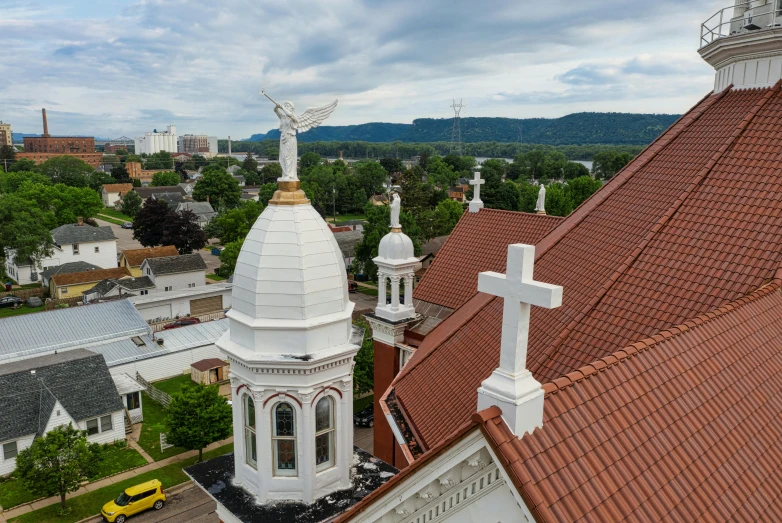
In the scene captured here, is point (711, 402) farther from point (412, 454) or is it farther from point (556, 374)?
point (412, 454)

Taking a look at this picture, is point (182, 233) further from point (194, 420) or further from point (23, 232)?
point (194, 420)

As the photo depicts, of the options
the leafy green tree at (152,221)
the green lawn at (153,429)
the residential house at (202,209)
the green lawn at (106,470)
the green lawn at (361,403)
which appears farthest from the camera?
the residential house at (202,209)

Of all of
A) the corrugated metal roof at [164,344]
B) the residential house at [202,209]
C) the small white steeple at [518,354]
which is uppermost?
the small white steeple at [518,354]

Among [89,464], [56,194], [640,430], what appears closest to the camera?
[640,430]

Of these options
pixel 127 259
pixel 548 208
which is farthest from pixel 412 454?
pixel 548 208

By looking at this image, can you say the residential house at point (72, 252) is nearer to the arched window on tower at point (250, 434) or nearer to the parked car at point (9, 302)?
the parked car at point (9, 302)

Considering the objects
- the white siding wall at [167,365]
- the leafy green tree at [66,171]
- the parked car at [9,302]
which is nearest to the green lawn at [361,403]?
the white siding wall at [167,365]

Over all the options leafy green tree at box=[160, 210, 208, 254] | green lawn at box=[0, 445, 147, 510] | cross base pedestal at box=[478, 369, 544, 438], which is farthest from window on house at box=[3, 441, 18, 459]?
leafy green tree at box=[160, 210, 208, 254]
